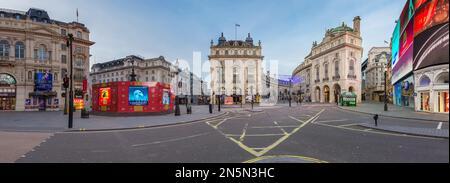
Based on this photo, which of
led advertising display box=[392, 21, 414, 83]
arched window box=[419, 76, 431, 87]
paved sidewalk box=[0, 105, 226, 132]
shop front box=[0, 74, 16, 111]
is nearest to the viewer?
paved sidewalk box=[0, 105, 226, 132]

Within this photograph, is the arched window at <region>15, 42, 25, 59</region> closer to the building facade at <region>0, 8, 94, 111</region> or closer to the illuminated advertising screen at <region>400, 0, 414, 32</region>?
the building facade at <region>0, 8, 94, 111</region>

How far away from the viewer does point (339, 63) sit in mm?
52938

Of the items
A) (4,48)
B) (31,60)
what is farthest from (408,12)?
(4,48)

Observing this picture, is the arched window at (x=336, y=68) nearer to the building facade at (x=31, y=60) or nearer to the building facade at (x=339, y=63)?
the building facade at (x=339, y=63)

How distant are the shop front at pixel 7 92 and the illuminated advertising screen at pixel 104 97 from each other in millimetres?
21839

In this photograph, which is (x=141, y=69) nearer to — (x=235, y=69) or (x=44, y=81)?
(x=235, y=69)

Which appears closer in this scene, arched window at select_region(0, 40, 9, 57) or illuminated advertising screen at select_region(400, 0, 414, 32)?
illuminated advertising screen at select_region(400, 0, 414, 32)

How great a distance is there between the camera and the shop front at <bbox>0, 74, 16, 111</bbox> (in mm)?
30781

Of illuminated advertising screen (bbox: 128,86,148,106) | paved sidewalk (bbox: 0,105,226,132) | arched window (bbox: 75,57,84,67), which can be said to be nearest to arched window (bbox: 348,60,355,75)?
paved sidewalk (bbox: 0,105,226,132)

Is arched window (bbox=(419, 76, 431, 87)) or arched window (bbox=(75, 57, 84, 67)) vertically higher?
arched window (bbox=(75, 57, 84, 67))

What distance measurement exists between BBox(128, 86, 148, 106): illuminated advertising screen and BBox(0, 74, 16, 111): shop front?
2624 centimetres

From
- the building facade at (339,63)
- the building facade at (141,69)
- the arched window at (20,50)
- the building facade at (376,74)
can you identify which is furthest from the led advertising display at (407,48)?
the building facade at (141,69)
